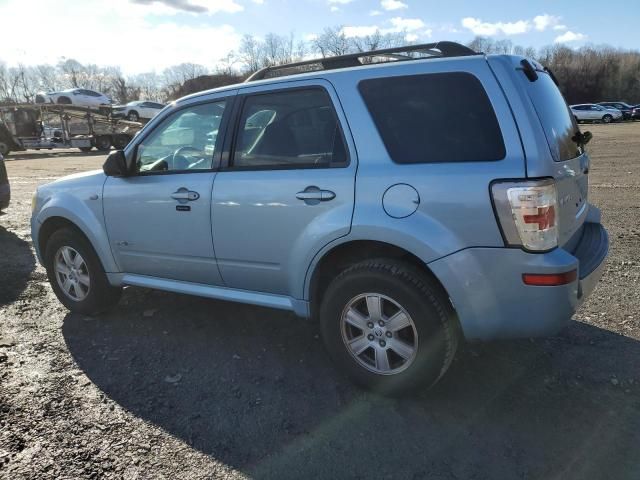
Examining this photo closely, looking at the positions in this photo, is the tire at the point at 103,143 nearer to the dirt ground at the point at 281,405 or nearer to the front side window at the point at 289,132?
the dirt ground at the point at 281,405

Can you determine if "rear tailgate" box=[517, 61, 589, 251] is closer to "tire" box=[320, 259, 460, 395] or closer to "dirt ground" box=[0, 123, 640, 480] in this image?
"tire" box=[320, 259, 460, 395]

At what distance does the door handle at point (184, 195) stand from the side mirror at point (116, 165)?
0.57m

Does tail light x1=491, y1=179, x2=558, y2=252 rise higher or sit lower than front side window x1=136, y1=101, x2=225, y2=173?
lower

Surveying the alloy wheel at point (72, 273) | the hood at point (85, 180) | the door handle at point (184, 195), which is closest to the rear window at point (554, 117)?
the door handle at point (184, 195)

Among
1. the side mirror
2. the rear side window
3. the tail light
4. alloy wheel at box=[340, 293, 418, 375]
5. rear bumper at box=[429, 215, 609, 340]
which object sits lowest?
alloy wheel at box=[340, 293, 418, 375]

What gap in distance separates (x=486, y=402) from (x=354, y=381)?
2.61 ft

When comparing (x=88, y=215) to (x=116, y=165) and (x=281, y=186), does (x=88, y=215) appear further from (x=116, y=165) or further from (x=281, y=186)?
(x=281, y=186)

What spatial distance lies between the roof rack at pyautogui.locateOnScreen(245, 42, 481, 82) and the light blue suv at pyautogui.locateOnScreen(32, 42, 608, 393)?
0.01 m

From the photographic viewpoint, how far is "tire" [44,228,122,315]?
4.29 meters

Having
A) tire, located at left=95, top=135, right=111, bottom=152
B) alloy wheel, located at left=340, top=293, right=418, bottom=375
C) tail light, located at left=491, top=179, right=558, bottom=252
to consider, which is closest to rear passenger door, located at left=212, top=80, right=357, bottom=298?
alloy wheel, located at left=340, top=293, right=418, bottom=375

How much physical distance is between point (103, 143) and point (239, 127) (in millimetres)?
27638

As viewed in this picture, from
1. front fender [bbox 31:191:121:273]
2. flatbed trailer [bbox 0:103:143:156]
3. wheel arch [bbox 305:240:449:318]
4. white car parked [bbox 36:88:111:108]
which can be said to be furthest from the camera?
white car parked [bbox 36:88:111:108]

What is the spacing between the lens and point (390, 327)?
2918 mm

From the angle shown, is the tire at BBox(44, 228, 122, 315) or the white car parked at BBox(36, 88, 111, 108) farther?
the white car parked at BBox(36, 88, 111, 108)
